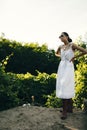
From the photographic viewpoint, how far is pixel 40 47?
1841cm

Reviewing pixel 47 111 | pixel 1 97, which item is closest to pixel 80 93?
pixel 47 111

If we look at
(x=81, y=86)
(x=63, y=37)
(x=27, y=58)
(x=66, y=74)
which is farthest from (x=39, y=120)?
(x=27, y=58)

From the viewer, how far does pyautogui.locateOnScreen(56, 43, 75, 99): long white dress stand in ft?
27.9

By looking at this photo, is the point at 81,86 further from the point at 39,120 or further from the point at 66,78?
the point at 39,120

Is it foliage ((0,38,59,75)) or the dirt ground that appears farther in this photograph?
foliage ((0,38,59,75))

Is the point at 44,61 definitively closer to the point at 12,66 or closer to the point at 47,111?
the point at 12,66

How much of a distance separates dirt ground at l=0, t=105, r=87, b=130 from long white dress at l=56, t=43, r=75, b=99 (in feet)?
1.86

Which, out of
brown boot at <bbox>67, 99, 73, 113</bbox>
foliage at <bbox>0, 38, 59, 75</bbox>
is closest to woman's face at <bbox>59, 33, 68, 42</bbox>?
brown boot at <bbox>67, 99, 73, 113</bbox>

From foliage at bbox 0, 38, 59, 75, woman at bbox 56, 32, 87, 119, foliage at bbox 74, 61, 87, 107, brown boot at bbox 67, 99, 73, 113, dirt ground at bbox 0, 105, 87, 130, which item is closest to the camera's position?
dirt ground at bbox 0, 105, 87, 130

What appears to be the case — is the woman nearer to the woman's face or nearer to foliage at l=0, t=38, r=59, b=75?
the woman's face

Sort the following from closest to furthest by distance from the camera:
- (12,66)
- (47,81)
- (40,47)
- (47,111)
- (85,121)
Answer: (85,121) → (47,111) → (47,81) → (12,66) → (40,47)

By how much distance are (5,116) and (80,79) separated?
273 cm

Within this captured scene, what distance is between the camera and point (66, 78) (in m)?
8.52

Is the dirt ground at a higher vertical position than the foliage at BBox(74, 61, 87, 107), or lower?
lower
